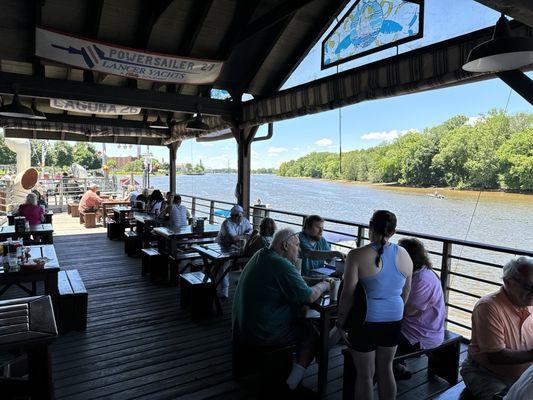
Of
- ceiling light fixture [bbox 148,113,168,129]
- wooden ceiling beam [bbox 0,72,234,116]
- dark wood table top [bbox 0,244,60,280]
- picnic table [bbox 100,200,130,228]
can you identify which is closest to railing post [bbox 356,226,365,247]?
dark wood table top [bbox 0,244,60,280]

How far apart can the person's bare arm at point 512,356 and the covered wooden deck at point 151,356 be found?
1.04m

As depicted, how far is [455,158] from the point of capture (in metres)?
5.45

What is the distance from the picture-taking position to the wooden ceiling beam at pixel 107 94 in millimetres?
5314

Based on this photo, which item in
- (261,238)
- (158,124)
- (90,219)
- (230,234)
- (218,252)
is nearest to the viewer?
(261,238)

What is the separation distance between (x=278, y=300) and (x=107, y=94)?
4.80 metres

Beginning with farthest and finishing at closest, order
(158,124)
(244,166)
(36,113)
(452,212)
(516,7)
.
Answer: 1. (452,212)
2. (158,124)
3. (244,166)
4. (36,113)
5. (516,7)

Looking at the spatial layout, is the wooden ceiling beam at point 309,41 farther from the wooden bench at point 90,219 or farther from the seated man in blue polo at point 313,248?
the wooden bench at point 90,219

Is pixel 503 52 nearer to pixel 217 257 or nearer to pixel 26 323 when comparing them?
pixel 26 323

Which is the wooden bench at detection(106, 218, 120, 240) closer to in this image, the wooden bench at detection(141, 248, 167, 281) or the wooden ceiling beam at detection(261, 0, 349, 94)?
the wooden bench at detection(141, 248, 167, 281)

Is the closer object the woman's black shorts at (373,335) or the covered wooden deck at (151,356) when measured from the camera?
the woman's black shorts at (373,335)

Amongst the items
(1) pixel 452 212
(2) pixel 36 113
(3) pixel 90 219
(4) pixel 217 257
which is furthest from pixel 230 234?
(1) pixel 452 212

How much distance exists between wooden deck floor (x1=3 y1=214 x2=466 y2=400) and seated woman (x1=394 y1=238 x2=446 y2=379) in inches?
17.5

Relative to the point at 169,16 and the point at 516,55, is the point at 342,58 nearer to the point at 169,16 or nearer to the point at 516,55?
the point at 169,16

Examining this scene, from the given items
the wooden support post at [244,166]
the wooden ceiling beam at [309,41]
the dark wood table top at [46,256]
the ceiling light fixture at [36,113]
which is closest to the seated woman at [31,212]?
the ceiling light fixture at [36,113]
